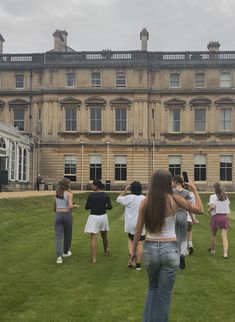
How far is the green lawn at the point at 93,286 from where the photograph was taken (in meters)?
8.08

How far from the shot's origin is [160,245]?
20.5ft

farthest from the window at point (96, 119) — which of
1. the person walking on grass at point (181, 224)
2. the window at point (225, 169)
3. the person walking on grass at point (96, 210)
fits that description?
the person walking on grass at point (181, 224)

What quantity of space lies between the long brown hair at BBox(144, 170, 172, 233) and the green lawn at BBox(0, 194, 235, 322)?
2.16m

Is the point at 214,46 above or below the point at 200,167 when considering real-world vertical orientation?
above

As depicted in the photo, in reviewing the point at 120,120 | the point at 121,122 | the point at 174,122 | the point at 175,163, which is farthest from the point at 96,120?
the point at 175,163

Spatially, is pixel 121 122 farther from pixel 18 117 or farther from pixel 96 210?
pixel 96 210

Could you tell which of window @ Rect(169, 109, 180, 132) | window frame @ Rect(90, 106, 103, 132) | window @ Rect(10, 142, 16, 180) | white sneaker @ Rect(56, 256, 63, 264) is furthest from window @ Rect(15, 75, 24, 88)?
white sneaker @ Rect(56, 256, 63, 264)

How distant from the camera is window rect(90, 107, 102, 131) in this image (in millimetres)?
56812

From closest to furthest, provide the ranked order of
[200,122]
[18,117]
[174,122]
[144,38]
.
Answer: [200,122]
[174,122]
[18,117]
[144,38]

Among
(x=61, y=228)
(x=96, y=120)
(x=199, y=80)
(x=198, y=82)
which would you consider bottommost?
(x=61, y=228)

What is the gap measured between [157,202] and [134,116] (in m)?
50.1

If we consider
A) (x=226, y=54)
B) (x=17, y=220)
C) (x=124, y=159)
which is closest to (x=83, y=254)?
(x=17, y=220)

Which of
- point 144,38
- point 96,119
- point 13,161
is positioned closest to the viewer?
point 13,161

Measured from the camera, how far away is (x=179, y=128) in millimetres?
56625
